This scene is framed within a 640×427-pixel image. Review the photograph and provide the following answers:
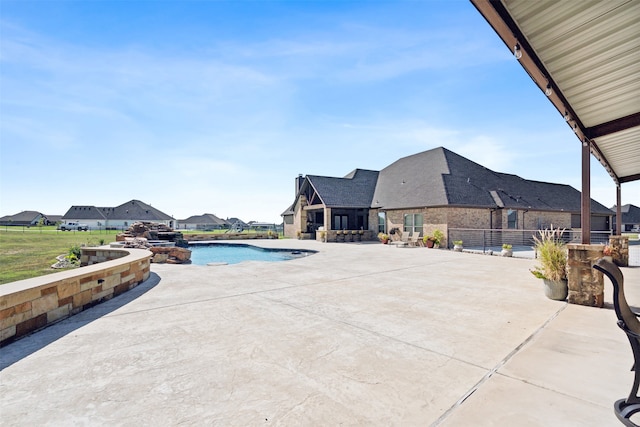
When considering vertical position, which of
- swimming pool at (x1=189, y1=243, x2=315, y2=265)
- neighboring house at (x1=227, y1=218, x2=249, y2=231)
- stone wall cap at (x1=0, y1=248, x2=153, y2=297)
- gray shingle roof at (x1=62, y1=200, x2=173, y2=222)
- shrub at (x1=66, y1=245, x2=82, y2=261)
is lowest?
swimming pool at (x1=189, y1=243, x2=315, y2=265)

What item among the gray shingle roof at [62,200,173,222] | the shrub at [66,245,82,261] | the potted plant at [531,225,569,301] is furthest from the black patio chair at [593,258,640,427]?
the gray shingle roof at [62,200,173,222]

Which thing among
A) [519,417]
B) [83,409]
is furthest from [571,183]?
[83,409]

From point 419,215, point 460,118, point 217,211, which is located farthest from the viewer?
point 217,211

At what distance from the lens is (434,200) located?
19594 mm

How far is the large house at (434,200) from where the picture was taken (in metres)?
19.9

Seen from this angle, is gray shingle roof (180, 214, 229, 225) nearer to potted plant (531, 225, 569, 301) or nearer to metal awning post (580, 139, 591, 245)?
potted plant (531, 225, 569, 301)

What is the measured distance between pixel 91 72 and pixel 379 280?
1214cm

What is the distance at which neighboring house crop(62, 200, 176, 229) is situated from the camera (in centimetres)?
6862

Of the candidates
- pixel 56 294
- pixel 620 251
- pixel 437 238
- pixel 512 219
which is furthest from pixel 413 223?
pixel 56 294

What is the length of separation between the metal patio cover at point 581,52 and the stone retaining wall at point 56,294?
6.79 metres

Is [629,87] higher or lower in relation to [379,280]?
higher

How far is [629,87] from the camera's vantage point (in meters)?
5.18

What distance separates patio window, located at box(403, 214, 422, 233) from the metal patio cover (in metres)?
14.4

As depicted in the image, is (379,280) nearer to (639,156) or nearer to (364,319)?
(364,319)
